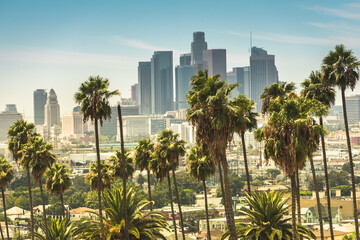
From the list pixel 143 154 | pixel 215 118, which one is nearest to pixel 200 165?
pixel 143 154

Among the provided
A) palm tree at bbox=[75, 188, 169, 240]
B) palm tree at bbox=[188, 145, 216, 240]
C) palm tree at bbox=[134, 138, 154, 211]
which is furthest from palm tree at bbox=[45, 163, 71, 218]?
palm tree at bbox=[75, 188, 169, 240]

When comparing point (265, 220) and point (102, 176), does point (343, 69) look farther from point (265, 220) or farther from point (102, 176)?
point (102, 176)

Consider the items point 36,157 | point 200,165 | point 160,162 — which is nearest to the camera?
point 36,157

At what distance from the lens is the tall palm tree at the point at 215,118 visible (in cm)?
2397

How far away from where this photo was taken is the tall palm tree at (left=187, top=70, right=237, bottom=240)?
2397 cm

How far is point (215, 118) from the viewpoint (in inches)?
933

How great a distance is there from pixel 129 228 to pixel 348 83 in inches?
597

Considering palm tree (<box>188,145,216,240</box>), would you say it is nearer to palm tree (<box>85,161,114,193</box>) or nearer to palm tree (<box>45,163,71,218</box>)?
palm tree (<box>85,161,114,193</box>)

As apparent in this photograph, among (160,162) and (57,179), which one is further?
(57,179)

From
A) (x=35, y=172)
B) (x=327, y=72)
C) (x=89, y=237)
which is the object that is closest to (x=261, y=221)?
(x=89, y=237)

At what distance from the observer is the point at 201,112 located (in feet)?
78.3

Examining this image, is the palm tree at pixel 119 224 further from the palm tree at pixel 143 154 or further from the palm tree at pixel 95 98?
the palm tree at pixel 143 154

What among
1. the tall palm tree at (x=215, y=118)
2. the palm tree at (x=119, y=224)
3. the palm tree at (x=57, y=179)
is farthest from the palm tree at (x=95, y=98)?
the palm tree at (x=57, y=179)

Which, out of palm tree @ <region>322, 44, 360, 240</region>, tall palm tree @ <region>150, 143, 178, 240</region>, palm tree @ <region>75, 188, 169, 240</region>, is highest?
palm tree @ <region>322, 44, 360, 240</region>
